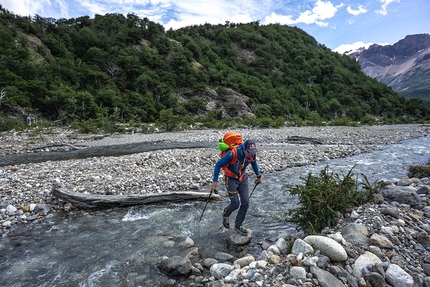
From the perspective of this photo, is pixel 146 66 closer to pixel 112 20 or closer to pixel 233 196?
pixel 112 20

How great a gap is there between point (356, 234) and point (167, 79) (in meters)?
62.7

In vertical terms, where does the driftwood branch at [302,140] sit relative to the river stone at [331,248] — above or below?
below

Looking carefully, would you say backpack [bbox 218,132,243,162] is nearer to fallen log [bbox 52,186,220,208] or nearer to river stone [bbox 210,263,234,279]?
river stone [bbox 210,263,234,279]

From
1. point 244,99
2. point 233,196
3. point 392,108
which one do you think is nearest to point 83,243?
point 233,196

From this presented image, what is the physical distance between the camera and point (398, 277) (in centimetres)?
282

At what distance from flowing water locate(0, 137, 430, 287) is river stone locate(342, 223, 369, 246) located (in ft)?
5.27

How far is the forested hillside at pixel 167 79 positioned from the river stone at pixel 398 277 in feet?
99.5

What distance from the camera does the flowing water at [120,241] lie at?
4062 millimetres

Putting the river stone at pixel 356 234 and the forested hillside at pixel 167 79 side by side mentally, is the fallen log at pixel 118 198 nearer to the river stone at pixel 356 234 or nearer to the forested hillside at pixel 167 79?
the river stone at pixel 356 234

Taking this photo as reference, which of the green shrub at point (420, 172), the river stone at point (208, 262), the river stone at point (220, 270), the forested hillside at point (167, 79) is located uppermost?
the forested hillside at point (167, 79)

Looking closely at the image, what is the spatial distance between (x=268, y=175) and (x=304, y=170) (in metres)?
2.21

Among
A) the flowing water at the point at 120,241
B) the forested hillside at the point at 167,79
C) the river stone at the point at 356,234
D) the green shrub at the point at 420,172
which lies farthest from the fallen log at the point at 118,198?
the forested hillside at the point at 167,79

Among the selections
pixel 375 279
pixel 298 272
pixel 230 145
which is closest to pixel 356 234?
pixel 375 279

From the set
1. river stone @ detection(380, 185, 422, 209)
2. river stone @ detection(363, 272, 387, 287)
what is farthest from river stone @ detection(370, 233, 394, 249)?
river stone @ detection(380, 185, 422, 209)
